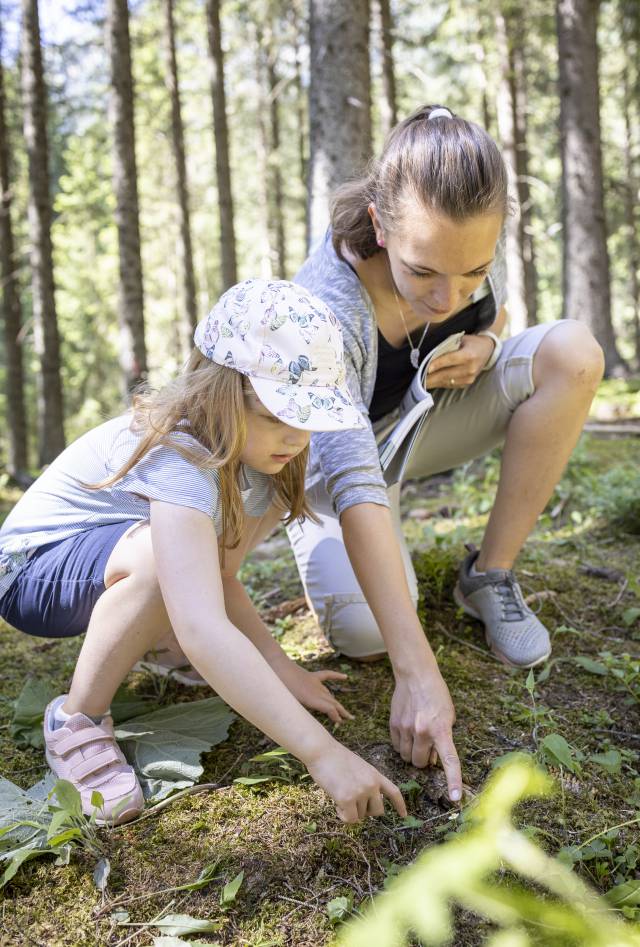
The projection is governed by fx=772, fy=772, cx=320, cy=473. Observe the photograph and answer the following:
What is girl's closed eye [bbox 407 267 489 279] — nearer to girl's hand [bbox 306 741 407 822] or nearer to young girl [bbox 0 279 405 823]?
young girl [bbox 0 279 405 823]

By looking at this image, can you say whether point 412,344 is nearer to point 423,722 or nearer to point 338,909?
point 423,722

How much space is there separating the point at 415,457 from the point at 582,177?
23.7 ft

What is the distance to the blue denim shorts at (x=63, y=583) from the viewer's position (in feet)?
6.31

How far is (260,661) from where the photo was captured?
154cm

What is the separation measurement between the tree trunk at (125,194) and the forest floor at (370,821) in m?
5.07

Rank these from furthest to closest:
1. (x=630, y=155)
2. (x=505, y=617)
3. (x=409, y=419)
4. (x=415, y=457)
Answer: (x=630, y=155) < (x=415, y=457) < (x=505, y=617) < (x=409, y=419)

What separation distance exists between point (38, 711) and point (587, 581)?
2.01 metres

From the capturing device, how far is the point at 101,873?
156cm

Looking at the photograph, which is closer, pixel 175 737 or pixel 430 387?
pixel 175 737

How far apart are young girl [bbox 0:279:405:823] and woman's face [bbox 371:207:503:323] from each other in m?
0.39

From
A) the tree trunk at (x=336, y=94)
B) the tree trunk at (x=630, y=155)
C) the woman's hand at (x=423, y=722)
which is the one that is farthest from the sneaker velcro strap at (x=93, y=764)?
the tree trunk at (x=630, y=155)

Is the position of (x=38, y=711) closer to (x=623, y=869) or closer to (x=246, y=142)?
(x=623, y=869)

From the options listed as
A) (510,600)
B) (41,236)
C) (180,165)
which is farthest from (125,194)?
(510,600)

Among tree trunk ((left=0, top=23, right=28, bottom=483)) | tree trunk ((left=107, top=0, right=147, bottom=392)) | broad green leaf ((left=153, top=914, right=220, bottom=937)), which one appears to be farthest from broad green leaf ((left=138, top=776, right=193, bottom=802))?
tree trunk ((left=0, top=23, right=28, bottom=483))
